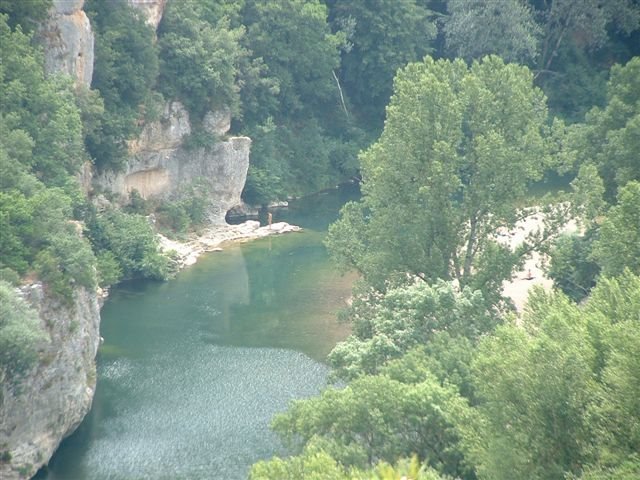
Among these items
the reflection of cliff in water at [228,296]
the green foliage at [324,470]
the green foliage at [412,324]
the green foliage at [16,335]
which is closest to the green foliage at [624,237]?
the green foliage at [412,324]

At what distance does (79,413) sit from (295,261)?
18724 millimetres

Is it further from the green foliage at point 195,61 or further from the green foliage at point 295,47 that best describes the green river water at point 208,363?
the green foliage at point 295,47

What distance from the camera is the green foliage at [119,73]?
42.9m

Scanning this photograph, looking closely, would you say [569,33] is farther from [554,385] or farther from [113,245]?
[554,385]

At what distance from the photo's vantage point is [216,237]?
49031 mm

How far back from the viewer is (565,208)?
29.6 m

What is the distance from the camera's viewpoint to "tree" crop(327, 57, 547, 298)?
29500 millimetres

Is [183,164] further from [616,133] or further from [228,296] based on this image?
[616,133]

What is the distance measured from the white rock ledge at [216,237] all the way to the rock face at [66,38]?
30.1 ft

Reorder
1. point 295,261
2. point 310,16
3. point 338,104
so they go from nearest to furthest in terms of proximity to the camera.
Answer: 1. point 295,261
2. point 310,16
3. point 338,104

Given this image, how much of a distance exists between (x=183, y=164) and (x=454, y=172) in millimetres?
23001

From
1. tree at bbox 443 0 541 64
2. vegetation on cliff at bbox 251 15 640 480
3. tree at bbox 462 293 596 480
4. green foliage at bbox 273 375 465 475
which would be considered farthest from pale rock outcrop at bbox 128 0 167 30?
tree at bbox 462 293 596 480

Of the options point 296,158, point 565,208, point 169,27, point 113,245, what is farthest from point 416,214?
point 296,158

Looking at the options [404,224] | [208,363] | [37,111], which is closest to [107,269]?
[37,111]
